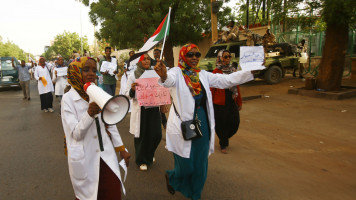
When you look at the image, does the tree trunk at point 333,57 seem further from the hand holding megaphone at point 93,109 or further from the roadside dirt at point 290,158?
the hand holding megaphone at point 93,109

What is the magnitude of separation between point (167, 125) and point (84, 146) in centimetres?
106

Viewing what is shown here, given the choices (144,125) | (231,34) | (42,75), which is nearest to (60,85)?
(42,75)

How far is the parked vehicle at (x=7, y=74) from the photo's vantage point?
16.5 meters

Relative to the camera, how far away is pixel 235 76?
2.92 meters

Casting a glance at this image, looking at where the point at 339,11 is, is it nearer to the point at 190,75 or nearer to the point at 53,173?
the point at 190,75

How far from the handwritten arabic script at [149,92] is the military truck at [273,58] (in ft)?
23.8

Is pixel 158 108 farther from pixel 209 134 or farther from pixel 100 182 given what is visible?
pixel 100 182

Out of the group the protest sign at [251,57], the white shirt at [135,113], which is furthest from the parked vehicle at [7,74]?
the protest sign at [251,57]

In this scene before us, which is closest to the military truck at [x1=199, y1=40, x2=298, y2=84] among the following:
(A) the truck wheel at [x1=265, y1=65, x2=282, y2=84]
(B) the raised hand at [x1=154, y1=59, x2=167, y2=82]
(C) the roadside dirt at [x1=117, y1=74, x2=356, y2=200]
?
(A) the truck wheel at [x1=265, y1=65, x2=282, y2=84]

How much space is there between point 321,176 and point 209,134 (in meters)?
1.93

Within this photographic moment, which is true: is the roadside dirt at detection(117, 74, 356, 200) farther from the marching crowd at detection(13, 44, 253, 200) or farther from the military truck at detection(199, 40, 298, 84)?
the military truck at detection(199, 40, 298, 84)

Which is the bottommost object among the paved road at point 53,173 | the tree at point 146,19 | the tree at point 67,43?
the paved road at point 53,173

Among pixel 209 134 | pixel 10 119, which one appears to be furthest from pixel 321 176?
pixel 10 119

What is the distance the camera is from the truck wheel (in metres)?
12.5
